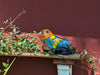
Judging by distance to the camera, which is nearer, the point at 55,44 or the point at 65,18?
the point at 55,44

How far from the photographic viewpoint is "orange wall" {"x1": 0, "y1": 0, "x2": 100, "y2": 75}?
151cm

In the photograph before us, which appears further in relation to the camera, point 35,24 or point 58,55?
point 35,24

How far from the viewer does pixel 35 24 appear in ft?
4.97

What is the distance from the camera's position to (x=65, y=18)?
5.01 ft

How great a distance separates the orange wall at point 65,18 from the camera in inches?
59.4

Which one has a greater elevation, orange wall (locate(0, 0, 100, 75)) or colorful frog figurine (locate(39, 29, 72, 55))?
orange wall (locate(0, 0, 100, 75))

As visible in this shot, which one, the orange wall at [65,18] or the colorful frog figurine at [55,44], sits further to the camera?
the orange wall at [65,18]

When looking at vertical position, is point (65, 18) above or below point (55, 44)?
above

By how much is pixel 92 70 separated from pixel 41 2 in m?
0.74

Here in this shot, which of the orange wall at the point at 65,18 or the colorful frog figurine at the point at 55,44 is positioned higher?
the orange wall at the point at 65,18

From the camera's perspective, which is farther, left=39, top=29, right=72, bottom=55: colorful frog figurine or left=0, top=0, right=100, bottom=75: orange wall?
left=0, top=0, right=100, bottom=75: orange wall

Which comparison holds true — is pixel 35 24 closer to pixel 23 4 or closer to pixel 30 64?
pixel 23 4

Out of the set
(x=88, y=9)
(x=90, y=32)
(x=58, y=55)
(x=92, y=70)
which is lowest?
(x=92, y=70)

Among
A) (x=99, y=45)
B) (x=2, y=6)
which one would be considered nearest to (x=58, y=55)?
(x=99, y=45)
